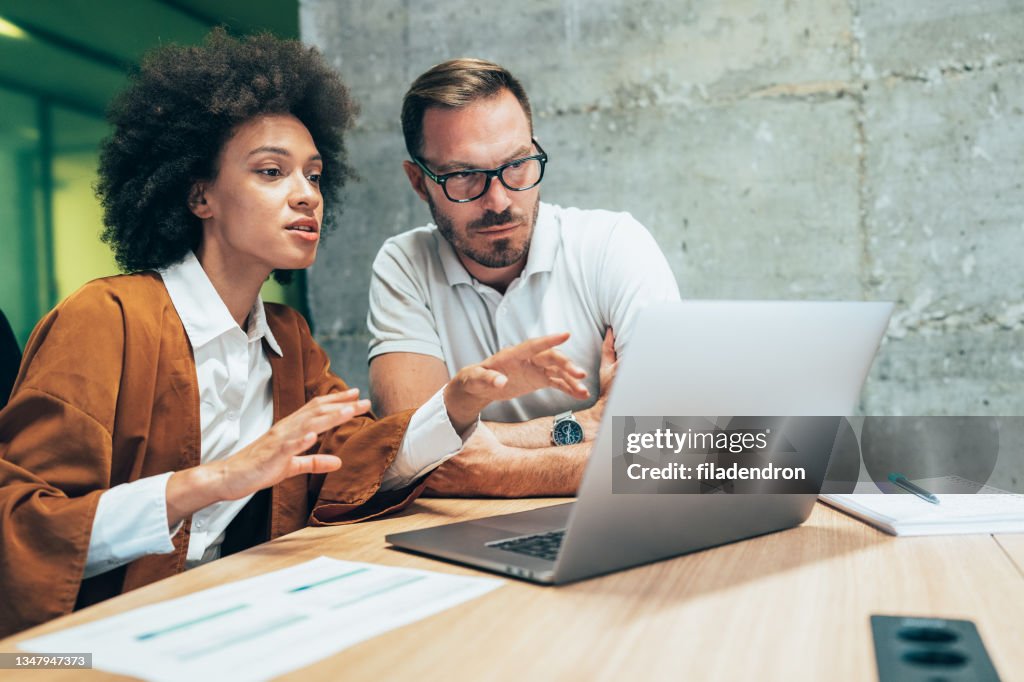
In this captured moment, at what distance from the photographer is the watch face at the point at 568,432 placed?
1.70 metres

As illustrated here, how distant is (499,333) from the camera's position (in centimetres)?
212

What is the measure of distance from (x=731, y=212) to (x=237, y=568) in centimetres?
219

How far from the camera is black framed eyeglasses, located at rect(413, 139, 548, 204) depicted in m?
2.02

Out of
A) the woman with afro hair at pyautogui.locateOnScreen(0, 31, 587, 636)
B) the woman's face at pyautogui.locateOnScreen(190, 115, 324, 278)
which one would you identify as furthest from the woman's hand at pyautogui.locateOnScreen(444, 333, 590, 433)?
the woman's face at pyautogui.locateOnScreen(190, 115, 324, 278)

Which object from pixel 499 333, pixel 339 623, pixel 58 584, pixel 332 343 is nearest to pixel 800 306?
pixel 339 623

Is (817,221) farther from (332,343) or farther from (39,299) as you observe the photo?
(39,299)

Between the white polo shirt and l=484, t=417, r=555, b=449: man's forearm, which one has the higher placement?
the white polo shirt

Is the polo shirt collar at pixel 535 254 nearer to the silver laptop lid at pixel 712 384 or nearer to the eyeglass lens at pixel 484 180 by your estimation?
the eyeglass lens at pixel 484 180

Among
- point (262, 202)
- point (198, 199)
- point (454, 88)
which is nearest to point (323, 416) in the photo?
point (262, 202)

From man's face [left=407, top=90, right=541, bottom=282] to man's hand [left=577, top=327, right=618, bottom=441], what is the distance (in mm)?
349

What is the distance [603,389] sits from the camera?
1847mm

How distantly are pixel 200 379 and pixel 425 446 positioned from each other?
441 mm

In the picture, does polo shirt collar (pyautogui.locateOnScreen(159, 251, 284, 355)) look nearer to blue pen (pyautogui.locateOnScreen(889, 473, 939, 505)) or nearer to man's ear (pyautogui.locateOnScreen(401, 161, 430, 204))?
man's ear (pyautogui.locateOnScreen(401, 161, 430, 204))

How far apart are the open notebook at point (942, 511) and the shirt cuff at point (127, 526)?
1.02 metres
